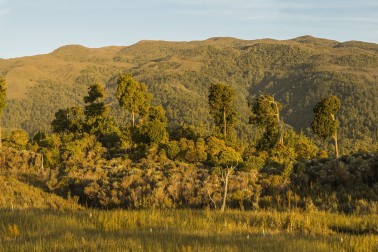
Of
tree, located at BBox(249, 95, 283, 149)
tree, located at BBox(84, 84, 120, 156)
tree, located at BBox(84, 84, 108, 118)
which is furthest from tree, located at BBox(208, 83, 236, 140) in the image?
tree, located at BBox(84, 84, 108, 118)

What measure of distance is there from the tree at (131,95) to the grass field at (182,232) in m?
31.1

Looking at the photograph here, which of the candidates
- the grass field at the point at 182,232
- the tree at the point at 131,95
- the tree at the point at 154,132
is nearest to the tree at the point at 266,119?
the tree at the point at 154,132

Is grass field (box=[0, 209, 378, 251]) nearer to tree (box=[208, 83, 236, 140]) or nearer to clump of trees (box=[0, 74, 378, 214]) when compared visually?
clump of trees (box=[0, 74, 378, 214])

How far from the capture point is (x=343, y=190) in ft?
46.7

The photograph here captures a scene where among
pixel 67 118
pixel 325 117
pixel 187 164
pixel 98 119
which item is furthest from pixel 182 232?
pixel 67 118

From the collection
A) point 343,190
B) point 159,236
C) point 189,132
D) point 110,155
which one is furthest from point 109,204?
point 189,132

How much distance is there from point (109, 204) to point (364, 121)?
549 ft

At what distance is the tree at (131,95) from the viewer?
124 feet

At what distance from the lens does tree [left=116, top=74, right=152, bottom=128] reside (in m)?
37.9

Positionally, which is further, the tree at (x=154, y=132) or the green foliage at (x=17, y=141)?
the green foliage at (x=17, y=141)

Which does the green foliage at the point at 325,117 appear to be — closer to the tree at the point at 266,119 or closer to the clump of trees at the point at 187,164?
the clump of trees at the point at 187,164

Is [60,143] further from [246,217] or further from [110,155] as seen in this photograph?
[246,217]

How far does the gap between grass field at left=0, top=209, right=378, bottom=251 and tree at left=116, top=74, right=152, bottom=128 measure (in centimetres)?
3106

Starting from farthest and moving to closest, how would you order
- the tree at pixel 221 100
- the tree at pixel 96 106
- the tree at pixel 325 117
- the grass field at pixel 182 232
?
the tree at pixel 96 106 < the tree at pixel 221 100 < the tree at pixel 325 117 < the grass field at pixel 182 232
